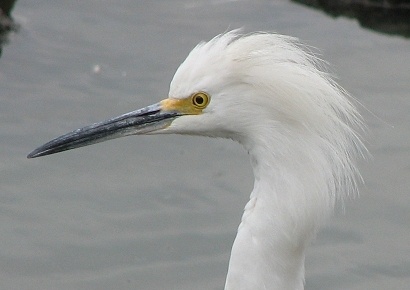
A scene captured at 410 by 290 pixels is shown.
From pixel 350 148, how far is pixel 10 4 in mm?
5121

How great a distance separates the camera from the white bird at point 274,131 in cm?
357

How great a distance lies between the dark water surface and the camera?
20.3 feet

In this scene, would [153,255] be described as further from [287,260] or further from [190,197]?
[287,260]

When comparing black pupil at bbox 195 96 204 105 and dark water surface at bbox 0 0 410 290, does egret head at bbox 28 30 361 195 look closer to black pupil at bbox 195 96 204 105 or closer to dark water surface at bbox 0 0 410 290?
black pupil at bbox 195 96 204 105

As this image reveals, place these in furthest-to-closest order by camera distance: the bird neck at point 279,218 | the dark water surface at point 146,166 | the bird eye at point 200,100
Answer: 1. the dark water surface at point 146,166
2. the bird eye at point 200,100
3. the bird neck at point 279,218

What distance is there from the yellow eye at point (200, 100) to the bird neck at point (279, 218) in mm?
219

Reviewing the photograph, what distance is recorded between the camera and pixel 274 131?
11.7 feet

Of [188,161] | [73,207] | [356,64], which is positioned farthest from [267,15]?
[73,207]

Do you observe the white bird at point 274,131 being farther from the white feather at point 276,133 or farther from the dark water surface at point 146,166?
the dark water surface at point 146,166

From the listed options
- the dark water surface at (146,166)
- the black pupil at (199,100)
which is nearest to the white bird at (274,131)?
the black pupil at (199,100)

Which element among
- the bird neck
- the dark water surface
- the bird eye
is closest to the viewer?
the bird neck

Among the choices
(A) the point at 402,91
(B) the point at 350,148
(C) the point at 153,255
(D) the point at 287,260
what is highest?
(A) the point at 402,91

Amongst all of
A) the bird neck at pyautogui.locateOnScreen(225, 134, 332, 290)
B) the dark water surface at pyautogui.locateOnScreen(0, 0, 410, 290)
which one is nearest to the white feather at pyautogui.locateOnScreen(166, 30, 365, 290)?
the bird neck at pyautogui.locateOnScreen(225, 134, 332, 290)

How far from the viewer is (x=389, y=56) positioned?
26.6 ft
